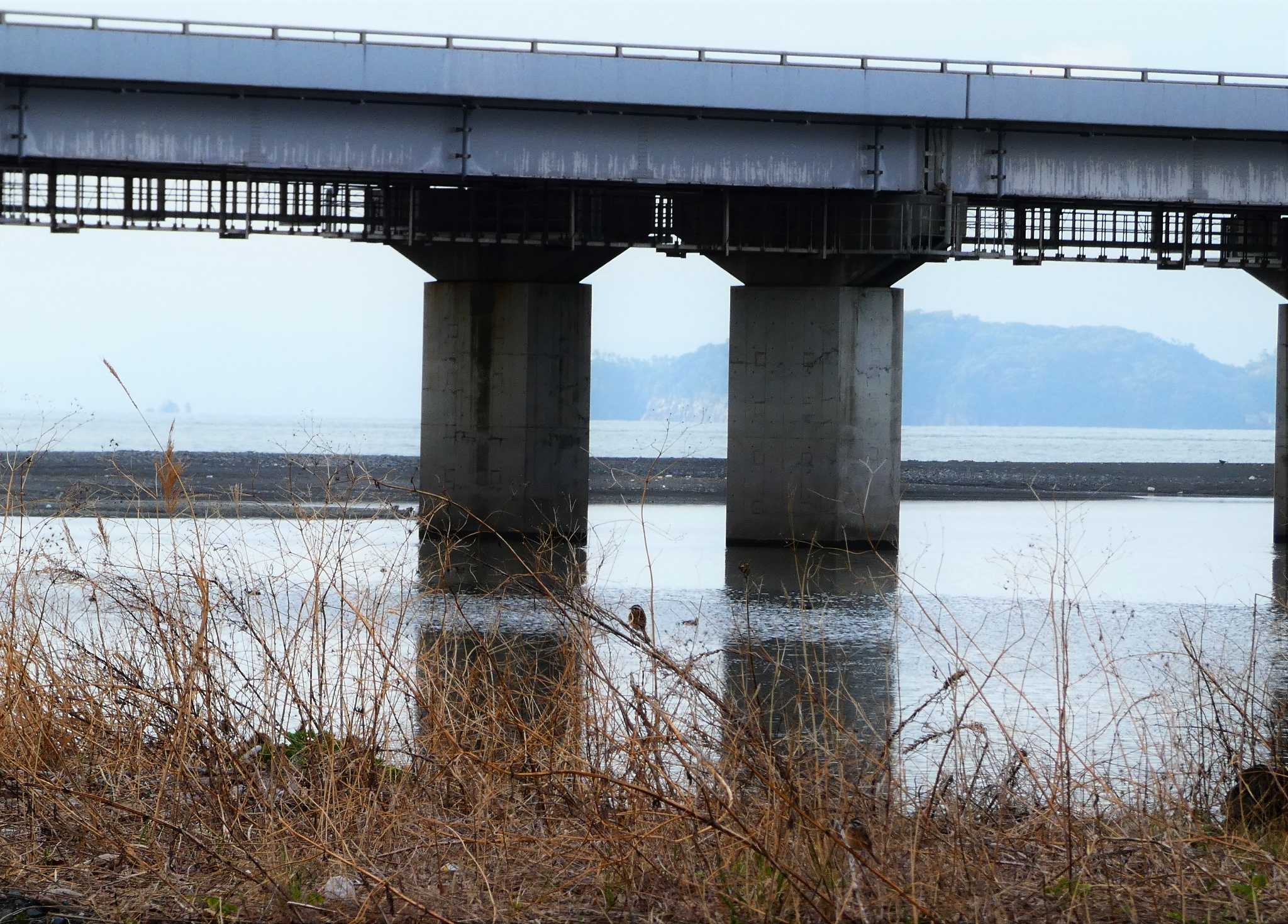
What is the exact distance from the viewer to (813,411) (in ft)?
92.5

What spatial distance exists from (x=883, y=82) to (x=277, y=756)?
2190cm

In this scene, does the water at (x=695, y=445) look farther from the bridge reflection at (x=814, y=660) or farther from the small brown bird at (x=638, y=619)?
the small brown bird at (x=638, y=619)

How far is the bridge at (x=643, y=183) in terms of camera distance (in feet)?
81.8

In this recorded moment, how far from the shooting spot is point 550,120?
2617 cm

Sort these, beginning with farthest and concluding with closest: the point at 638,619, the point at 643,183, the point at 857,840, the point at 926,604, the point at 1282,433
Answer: the point at 1282,433 < the point at 643,183 < the point at 926,604 < the point at 638,619 < the point at 857,840

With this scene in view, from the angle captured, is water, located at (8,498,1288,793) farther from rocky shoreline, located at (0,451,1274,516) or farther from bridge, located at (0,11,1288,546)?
rocky shoreline, located at (0,451,1274,516)

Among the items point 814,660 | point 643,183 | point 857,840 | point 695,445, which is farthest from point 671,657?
point 695,445

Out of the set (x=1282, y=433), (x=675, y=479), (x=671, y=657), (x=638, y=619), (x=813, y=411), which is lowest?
(x=671, y=657)

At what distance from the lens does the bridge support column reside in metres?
31.7

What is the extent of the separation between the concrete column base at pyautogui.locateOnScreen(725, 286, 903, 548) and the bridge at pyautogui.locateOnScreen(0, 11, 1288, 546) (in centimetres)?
5

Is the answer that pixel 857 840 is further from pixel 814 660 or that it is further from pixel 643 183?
pixel 643 183

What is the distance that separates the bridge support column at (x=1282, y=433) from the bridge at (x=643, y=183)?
1466 mm

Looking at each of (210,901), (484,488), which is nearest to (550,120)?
(484,488)

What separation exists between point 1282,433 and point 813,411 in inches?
444
